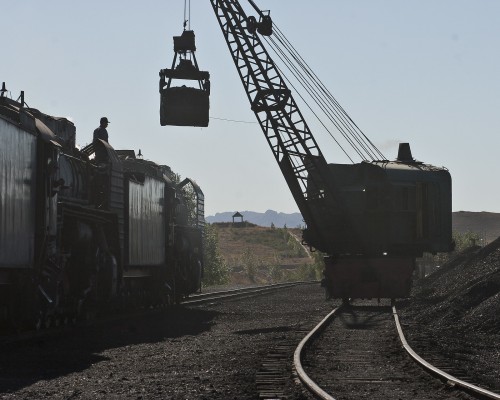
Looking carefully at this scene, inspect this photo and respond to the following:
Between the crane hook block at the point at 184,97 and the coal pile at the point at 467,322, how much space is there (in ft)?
29.8

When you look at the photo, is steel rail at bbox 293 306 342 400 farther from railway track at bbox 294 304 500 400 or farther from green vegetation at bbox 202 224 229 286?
green vegetation at bbox 202 224 229 286

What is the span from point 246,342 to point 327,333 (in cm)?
300

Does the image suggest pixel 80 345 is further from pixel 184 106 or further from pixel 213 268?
pixel 213 268

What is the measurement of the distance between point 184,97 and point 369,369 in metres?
20.5

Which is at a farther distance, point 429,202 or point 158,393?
point 429,202

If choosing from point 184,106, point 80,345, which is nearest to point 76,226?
point 80,345

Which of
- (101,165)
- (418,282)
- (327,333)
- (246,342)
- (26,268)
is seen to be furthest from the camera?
(418,282)

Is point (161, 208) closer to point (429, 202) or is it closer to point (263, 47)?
point (429, 202)

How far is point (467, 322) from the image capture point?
78.5 ft

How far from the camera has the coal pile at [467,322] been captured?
1555cm

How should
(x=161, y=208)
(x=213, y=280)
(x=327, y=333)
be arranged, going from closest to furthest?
(x=327, y=333)
(x=161, y=208)
(x=213, y=280)

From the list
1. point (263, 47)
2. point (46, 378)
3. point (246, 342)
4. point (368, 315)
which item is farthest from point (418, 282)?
point (46, 378)

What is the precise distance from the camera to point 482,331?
22.4 m

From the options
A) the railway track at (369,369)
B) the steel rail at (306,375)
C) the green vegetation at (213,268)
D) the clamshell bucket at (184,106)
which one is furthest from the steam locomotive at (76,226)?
the green vegetation at (213,268)
